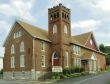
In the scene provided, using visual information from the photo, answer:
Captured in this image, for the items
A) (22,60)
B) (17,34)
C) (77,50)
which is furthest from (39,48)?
(77,50)

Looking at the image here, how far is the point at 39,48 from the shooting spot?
54906 millimetres

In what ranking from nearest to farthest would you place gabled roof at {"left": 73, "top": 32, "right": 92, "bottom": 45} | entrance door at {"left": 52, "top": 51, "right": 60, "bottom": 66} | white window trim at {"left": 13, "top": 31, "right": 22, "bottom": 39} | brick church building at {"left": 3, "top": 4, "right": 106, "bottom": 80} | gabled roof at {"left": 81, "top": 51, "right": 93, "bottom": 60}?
brick church building at {"left": 3, "top": 4, "right": 106, "bottom": 80} → entrance door at {"left": 52, "top": 51, "right": 60, "bottom": 66} → white window trim at {"left": 13, "top": 31, "right": 22, "bottom": 39} → gabled roof at {"left": 81, "top": 51, "right": 93, "bottom": 60} → gabled roof at {"left": 73, "top": 32, "right": 92, "bottom": 45}

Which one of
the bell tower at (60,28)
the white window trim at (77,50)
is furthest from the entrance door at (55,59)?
the white window trim at (77,50)

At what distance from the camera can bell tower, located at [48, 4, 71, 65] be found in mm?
→ 56719

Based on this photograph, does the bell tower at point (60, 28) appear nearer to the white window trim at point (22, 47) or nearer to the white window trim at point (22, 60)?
the white window trim at point (22, 47)

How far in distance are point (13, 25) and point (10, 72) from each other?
10.1 metres

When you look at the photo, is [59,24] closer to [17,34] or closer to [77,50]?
[17,34]

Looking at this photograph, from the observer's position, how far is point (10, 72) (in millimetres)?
59469

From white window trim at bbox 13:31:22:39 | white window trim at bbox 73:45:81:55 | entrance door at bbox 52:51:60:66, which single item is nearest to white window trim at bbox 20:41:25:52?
white window trim at bbox 13:31:22:39

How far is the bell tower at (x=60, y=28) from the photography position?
56.7 meters

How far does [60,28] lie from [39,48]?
6107mm

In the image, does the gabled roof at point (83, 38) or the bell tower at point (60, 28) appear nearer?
the bell tower at point (60, 28)

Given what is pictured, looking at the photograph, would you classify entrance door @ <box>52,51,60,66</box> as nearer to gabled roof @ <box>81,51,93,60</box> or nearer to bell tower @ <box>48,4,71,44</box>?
bell tower @ <box>48,4,71,44</box>

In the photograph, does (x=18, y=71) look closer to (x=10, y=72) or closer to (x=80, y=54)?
(x=10, y=72)
